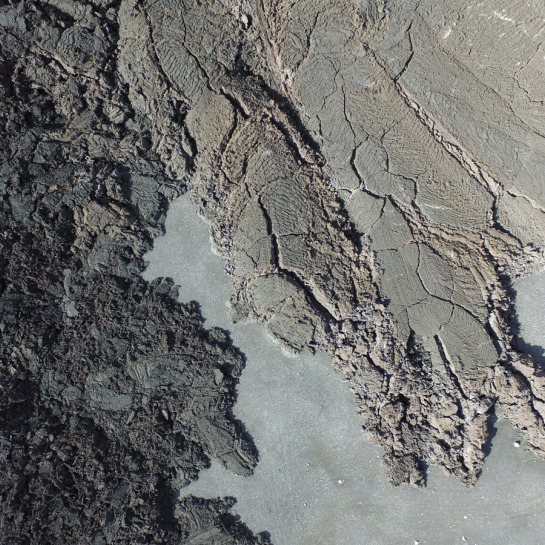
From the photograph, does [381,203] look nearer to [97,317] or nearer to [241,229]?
[241,229]

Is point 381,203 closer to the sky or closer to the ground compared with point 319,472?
closer to the sky

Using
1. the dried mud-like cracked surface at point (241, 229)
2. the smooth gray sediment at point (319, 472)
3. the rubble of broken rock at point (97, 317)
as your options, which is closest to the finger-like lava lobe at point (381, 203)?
the dried mud-like cracked surface at point (241, 229)

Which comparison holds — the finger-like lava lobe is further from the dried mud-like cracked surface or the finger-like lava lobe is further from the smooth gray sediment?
the smooth gray sediment

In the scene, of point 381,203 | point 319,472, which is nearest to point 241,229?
point 381,203

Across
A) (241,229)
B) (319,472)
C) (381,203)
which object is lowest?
(319,472)

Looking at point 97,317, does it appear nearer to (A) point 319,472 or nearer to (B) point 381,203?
(A) point 319,472

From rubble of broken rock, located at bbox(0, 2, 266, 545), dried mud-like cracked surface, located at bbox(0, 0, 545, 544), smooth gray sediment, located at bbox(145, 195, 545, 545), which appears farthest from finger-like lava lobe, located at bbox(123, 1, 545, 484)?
rubble of broken rock, located at bbox(0, 2, 266, 545)

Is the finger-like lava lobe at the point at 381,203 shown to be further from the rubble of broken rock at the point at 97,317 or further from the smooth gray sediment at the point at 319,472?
the rubble of broken rock at the point at 97,317

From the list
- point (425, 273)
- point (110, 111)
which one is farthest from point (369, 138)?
point (110, 111)
